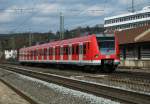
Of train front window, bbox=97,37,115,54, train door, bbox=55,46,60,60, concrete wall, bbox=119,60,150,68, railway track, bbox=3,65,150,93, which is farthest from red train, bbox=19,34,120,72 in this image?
concrete wall, bbox=119,60,150,68

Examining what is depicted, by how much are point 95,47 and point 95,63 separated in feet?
3.90

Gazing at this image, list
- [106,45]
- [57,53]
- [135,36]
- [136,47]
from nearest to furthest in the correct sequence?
[106,45] → [57,53] → [136,47] → [135,36]

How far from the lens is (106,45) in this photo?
97.3ft

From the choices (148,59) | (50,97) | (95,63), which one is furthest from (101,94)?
(148,59)

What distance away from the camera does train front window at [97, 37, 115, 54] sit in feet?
96.8

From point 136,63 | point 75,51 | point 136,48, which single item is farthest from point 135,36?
point 75,51

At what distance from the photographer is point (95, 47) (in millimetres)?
29422

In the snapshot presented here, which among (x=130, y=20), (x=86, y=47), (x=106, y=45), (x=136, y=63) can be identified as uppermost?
(x=130, y=20)

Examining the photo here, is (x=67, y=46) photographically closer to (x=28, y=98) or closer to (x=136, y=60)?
(x=136, y=60)

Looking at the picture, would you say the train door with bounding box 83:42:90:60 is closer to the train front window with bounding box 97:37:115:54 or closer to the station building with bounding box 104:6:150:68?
the train front window with bounding box 97:37:115:54

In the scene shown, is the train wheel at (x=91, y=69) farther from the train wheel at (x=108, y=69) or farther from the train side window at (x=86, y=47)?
the train side window at (x=86, y=47)

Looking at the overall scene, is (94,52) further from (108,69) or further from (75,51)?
(75,51)

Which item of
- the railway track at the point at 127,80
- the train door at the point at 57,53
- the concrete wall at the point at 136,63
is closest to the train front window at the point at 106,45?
the railway track at the point at 127,80

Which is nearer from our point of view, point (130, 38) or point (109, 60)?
point (109, 60)
